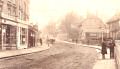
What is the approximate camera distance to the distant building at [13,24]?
23.2m

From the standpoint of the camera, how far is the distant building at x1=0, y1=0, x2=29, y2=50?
23.2 metres

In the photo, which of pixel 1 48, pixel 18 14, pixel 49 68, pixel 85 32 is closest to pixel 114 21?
pixel 85 32

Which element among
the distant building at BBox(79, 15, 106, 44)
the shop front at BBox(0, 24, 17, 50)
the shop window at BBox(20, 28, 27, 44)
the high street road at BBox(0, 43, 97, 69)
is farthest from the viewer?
the distant building at BBox(79, 15, 106, 44)

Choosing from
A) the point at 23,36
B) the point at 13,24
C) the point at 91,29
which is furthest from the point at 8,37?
the point at 91,29

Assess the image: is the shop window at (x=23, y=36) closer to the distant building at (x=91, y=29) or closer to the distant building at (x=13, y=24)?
the distant building at (x=13, y=24)

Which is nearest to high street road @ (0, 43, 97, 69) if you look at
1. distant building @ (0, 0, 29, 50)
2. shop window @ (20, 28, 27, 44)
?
distant building @ (0, 0, 29, 50)

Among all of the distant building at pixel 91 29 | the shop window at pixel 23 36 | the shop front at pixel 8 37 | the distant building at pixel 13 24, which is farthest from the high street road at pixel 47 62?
the distant building at pixel 91 29

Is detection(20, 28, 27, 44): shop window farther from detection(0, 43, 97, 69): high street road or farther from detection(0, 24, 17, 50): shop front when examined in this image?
detection(0, 43, 97, 69): high street road

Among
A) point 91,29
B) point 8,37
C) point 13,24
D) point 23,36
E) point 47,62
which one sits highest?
point 91,29

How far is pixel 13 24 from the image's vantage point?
25.1 meters

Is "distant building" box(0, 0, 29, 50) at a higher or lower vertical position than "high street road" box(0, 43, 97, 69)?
higher

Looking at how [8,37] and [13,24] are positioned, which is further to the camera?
[13,24]

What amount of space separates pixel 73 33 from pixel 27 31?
1553 inches

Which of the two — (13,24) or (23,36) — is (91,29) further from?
(13,24)
